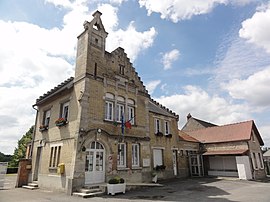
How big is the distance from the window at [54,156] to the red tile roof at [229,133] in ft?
49.1

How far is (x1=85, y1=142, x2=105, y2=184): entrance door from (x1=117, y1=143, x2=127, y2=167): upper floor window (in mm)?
1185

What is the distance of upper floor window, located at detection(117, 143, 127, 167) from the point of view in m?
13.6

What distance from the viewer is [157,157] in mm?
17219

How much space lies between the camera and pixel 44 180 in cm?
1362

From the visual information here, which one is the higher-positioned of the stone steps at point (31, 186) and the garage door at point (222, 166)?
the garage door at point (222, 166)

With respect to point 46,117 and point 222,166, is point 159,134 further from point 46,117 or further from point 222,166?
point 46,117

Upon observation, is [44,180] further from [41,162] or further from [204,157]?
[204,157]

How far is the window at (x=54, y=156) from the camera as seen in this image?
1321 centimetres

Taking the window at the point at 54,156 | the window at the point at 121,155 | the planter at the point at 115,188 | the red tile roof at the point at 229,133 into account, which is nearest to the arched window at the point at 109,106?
the window at the point at 121,155

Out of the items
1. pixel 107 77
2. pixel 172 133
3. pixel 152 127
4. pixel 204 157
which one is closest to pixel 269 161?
pixel 204 157

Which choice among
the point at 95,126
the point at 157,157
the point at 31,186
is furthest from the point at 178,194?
the point at 31,186

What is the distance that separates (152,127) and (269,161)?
17329 millimetres

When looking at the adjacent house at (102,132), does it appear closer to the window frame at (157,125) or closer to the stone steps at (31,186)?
the window frame at (157,125)

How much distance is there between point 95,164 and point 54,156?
121 inches
